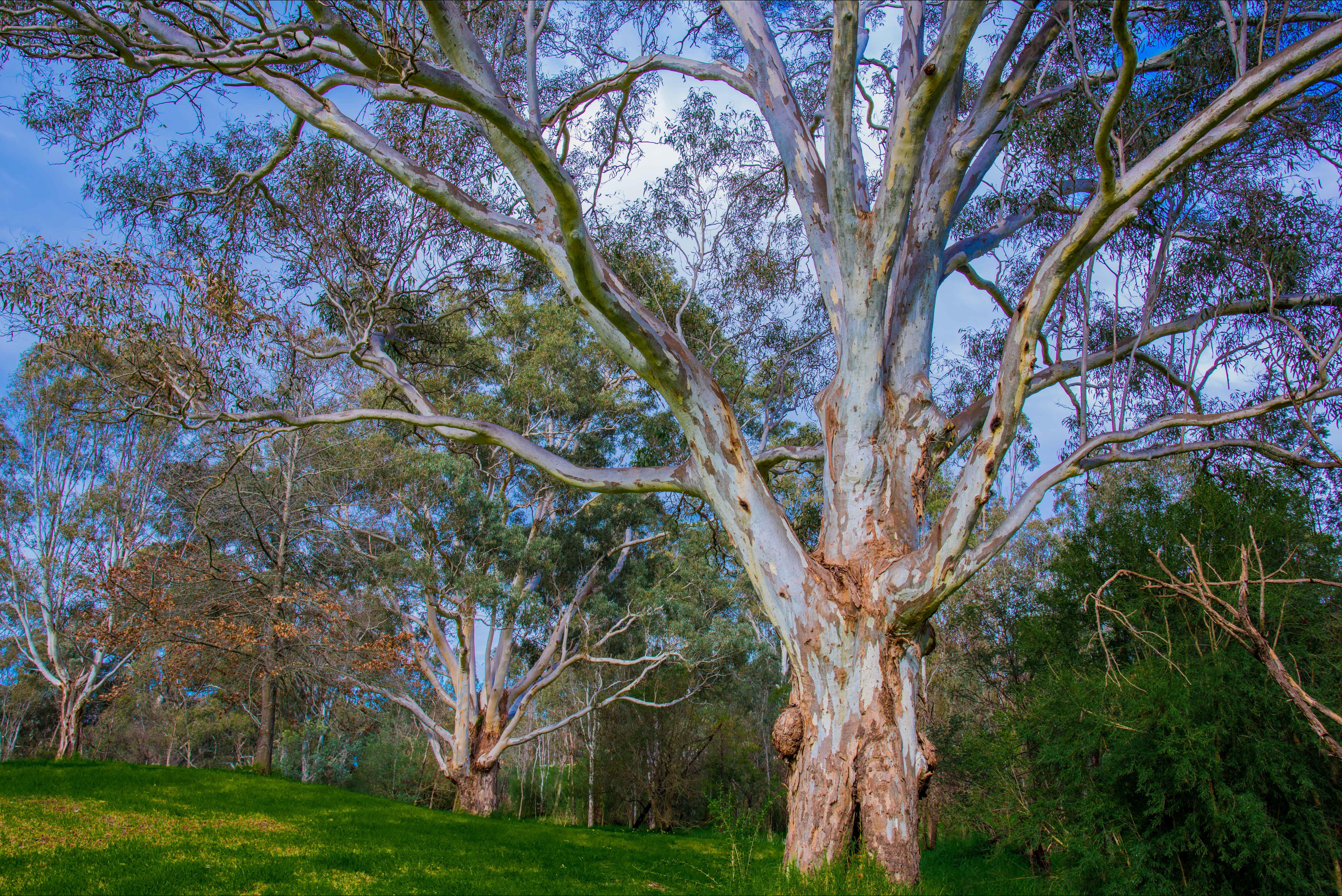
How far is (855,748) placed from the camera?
3789mm

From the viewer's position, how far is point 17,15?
4.13 metres

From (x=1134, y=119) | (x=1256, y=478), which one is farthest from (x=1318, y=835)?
(x=1134, y=119)

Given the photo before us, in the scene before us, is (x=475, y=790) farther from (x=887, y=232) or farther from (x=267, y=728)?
(x=887, y=232)

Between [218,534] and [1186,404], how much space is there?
13.9 metres

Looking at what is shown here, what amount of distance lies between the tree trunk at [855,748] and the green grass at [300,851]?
0.60ft

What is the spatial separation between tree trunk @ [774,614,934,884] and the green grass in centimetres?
18

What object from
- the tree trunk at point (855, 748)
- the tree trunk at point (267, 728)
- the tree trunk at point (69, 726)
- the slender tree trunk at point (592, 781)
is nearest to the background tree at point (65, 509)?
the tree trunk at point (69, 726)

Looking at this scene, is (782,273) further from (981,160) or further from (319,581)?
(319,581)

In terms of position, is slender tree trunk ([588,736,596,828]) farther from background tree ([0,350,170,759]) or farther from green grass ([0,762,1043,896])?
background tree ([0,350,170,759])

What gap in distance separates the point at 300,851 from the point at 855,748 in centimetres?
383

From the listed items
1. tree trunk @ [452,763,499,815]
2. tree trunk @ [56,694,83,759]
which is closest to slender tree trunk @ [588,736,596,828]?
tree trunk @ [452,763,499,815]

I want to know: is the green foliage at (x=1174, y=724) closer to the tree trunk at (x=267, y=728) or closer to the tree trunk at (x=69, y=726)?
the tree trunk at (x=267, y=728)

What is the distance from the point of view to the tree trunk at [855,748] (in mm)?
3660

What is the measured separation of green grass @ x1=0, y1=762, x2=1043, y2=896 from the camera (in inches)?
147
